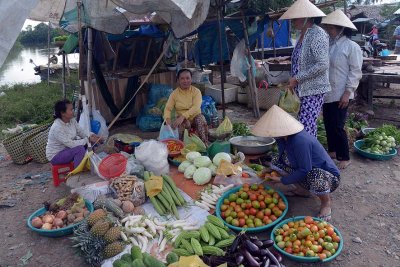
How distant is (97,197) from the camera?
3273 mm

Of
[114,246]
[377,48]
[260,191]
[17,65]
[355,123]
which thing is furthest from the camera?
[17,65]

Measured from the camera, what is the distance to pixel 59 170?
13.2 ft

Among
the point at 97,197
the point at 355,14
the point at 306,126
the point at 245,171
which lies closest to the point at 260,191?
the point at 245,171

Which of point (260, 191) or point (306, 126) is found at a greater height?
point (306, 126)

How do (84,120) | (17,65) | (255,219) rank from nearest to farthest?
(255,219) → (84,120) → (17,65)

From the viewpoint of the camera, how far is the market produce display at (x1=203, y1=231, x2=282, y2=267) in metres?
2.24

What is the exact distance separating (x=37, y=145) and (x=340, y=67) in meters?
4.16

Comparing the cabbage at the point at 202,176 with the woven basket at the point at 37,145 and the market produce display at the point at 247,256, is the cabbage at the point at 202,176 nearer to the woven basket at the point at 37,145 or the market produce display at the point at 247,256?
the market produce display at the point at 247,256

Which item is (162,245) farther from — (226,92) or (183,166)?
(226,92)

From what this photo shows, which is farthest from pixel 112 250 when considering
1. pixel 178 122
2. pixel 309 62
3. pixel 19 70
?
pixel 19 70

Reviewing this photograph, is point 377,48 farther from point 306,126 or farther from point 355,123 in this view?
point 306,126

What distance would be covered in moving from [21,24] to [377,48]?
10048 millimetres

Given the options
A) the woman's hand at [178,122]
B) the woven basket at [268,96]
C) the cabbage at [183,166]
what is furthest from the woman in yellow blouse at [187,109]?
the woven basket at [268,96]

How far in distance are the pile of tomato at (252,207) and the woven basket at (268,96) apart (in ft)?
12.3
